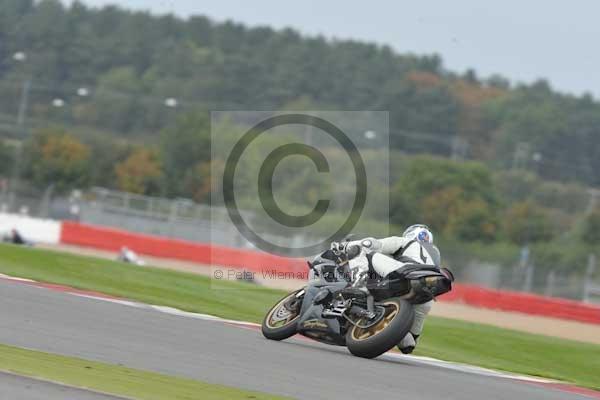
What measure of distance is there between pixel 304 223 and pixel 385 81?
106 meters

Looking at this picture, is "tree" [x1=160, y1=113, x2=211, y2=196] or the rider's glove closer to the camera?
the rider's glove

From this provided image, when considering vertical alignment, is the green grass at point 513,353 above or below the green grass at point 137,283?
below

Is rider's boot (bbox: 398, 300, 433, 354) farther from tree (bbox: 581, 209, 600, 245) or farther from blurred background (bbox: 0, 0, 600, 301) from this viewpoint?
tree (bbox: 581, 209, 600, 245)

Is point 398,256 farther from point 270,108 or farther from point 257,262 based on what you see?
point 270,108

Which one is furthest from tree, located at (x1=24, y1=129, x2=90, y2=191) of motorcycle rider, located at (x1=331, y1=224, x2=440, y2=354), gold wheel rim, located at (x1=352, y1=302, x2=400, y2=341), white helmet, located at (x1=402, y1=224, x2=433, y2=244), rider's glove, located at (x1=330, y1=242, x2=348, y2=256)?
gold wheel rim, located at (x1=352, y1=302, x2=400, y2=341)

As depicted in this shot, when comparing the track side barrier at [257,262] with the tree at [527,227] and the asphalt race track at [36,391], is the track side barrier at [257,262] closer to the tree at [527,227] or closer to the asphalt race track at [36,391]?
the asphalt race track at [36,391]

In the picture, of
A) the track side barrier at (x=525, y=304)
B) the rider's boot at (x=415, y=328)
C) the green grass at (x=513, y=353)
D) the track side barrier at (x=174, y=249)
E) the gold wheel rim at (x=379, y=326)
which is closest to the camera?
the gold wheel rim at (x=379, y=326)

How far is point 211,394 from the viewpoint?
8.06 m

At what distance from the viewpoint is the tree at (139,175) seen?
73438mm

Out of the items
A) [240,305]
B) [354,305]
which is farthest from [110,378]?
[240,305]

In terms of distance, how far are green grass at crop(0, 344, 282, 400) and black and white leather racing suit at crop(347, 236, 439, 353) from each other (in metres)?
3.50

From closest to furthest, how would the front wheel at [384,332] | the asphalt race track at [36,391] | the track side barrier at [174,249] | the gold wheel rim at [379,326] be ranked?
1. the asphalt race track at [36,391]
2. the front wheel at [384,332]
3. the gold wheel rim at [379,326]
4. the track side barrier at [174,249]

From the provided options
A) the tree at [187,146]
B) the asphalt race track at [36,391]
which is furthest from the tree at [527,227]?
the asphalt race track at [36,391]

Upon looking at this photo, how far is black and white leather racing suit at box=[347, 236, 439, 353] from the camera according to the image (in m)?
11.6
